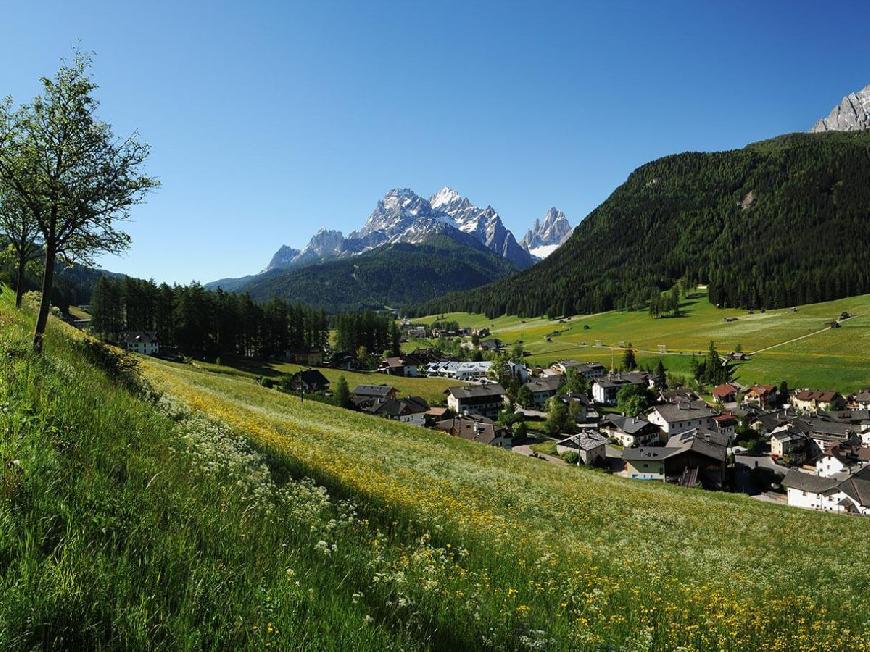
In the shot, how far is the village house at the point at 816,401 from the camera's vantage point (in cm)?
11325

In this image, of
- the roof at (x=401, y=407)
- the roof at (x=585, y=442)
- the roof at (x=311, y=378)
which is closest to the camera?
the roof at (x=585, y=442)

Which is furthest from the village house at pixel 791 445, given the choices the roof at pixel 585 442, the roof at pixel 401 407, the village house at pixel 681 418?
the roof at pixel 401 407

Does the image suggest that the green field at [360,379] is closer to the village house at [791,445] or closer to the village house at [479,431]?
the village house at [479,431]

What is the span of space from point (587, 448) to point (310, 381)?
54639 millimetres

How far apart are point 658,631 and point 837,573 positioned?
17833 millimetres

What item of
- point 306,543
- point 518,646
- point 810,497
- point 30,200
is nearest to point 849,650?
point 518,646

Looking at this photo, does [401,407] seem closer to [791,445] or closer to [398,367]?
[398,367]

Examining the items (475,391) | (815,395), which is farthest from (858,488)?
(815,395)

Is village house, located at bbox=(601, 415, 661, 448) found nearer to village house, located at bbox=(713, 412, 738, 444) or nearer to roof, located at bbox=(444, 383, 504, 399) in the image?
village house, located at bbox=(713, 412, 738, 444)

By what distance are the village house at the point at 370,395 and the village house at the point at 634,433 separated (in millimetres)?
48318

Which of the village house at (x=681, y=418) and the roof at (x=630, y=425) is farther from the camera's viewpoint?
the village house at (x=681, y=418)

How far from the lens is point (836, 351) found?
135500mm

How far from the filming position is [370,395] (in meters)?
99.1

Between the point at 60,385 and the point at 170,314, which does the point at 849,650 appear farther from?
the point at 170,314
